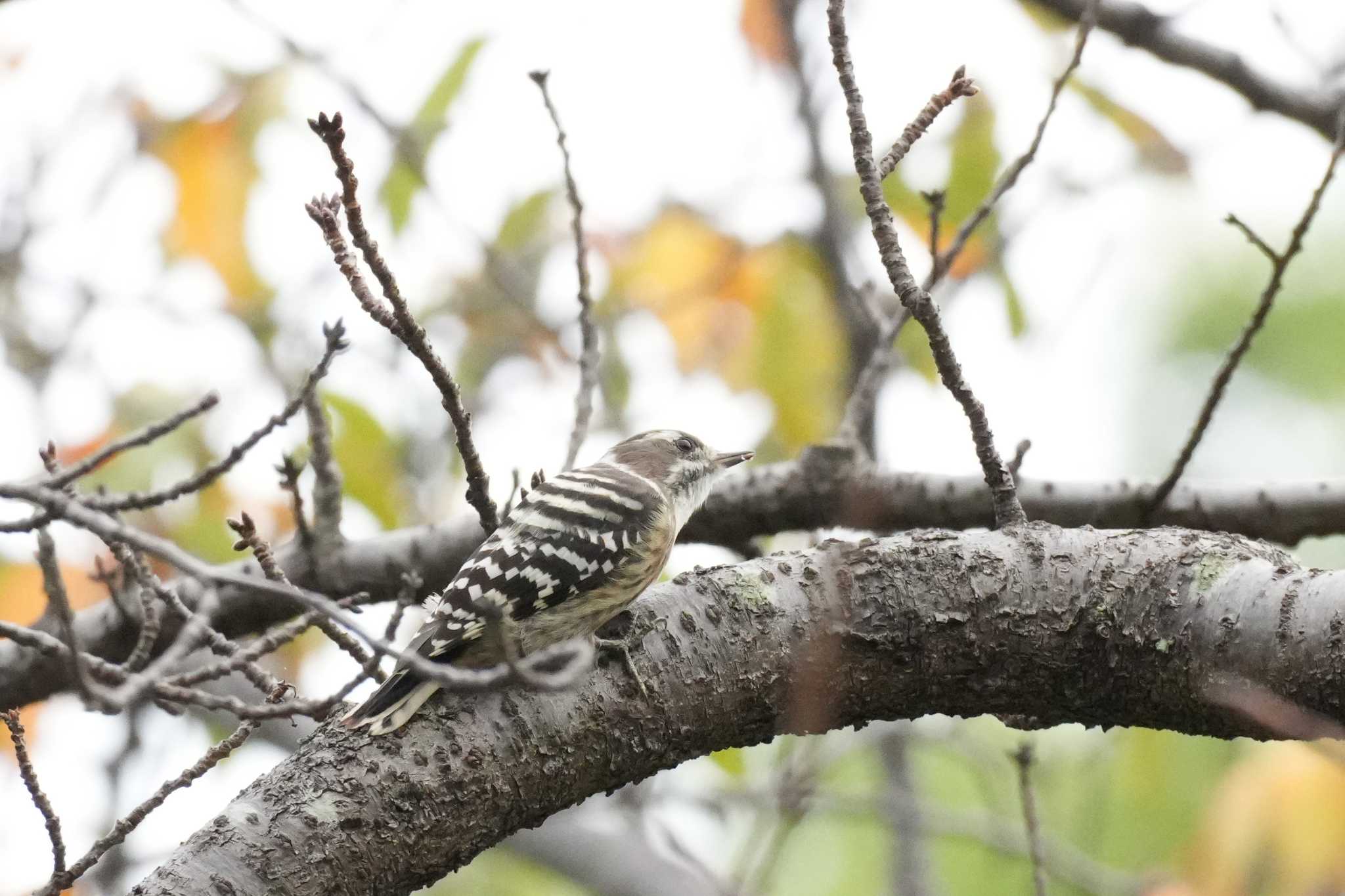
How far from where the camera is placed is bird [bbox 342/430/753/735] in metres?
3.01

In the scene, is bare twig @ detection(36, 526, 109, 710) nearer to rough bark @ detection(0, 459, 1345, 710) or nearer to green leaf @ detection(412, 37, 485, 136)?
rough bark @ detection(0, 459, 1345, 710)

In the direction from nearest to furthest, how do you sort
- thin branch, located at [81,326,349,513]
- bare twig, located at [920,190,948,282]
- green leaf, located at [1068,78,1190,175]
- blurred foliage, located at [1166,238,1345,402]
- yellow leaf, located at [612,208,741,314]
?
thin branch, located at [81,326,349,513]
bare twig, located at [920,190,948,282]
green leaf, located at [1068,78,1190,175]
yellow leaf, located at [612,208,741,314]
blurred foliage, located at [1166,238,1345,402]

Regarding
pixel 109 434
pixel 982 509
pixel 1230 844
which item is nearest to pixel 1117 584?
pixel 982 509

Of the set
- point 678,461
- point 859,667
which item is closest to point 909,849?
point 678,461

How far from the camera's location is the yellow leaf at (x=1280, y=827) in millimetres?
4387

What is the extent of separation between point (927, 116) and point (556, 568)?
144 centimetres

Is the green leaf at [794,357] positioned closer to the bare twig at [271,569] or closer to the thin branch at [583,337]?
the thin branch at [583,337]

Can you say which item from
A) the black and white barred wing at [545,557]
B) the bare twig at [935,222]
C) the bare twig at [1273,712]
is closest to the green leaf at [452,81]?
the black and white barred wing at [545,557]

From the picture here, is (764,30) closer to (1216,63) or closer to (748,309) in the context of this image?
(748,309)

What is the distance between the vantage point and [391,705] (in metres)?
2.38

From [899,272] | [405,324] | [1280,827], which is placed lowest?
[405,324]

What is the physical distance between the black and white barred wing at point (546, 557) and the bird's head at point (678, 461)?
0.43 metres

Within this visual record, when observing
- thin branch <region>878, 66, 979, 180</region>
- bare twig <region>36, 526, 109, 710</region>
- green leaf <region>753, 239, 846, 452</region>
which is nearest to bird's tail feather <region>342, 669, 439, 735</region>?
bare twig <region>36, 526, 109, 710</region>

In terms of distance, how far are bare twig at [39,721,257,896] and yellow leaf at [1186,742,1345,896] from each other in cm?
373
